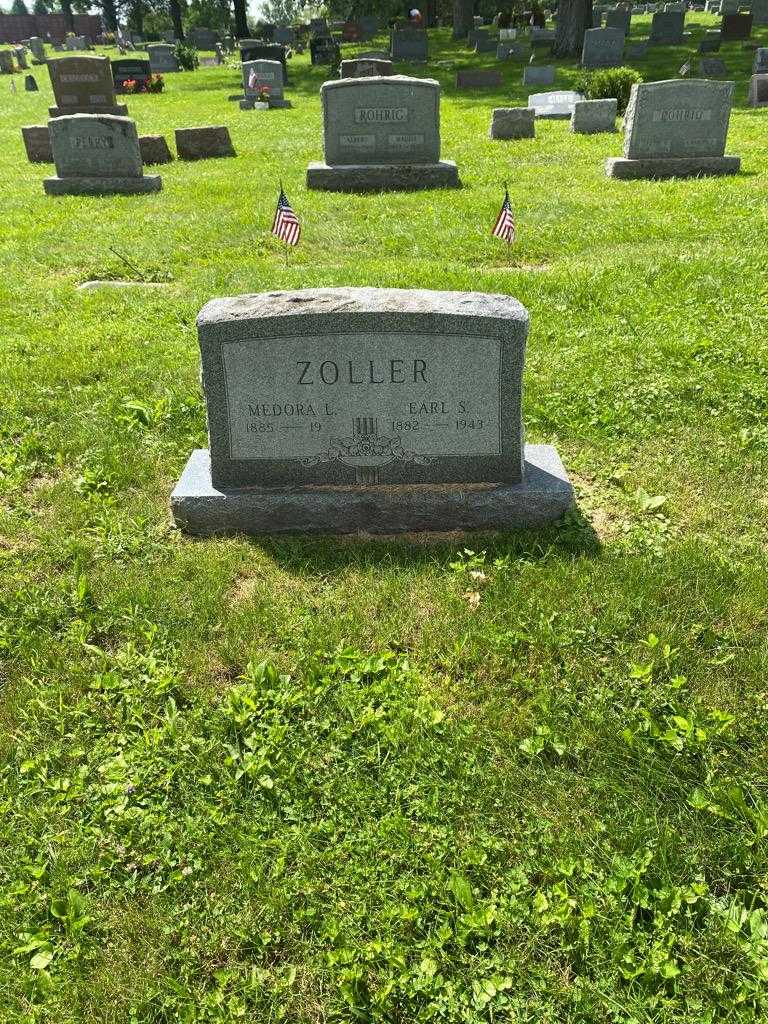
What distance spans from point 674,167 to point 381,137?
4.82m

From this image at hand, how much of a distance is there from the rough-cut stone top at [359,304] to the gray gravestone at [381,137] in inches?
365

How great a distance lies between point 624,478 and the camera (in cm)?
471

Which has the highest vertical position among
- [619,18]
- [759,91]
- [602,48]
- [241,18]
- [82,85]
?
[241,18]

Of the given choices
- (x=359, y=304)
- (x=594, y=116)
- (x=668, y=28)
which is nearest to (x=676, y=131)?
(x=594, y=116)

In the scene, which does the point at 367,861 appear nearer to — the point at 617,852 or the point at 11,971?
the point at 617,852

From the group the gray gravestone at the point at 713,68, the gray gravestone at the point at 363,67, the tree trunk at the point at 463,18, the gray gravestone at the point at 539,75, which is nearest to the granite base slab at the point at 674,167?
the gray gravestone at the point at 539,75

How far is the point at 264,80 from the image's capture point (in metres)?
24.4

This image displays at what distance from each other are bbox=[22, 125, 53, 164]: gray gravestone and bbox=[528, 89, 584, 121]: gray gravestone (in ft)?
37.9

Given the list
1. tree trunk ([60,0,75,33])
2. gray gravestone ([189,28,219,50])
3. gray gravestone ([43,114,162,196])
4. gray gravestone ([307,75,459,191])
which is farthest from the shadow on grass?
tree trunk ([60,0,75,33])

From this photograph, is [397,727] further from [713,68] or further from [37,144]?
[713,68]

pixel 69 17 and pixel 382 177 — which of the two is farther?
pixel 69 17

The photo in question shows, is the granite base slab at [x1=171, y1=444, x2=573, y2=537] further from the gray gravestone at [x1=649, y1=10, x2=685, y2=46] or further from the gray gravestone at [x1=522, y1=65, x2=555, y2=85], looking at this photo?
the gray gravestone at [x1=649, y1=10, x2=685, y2=46]

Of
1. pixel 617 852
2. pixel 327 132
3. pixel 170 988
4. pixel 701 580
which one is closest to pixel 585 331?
pixel 701 580

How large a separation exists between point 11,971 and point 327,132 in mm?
12773
